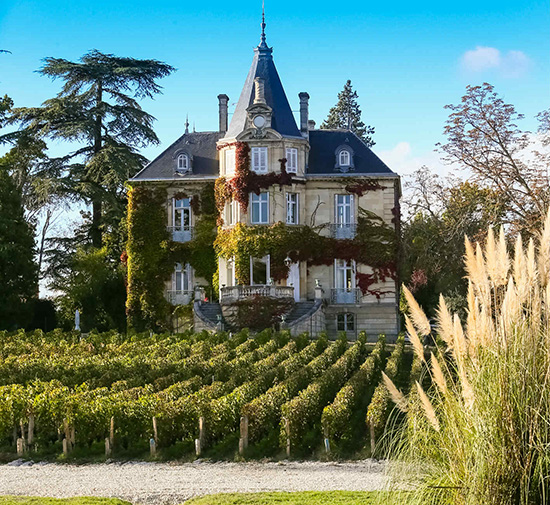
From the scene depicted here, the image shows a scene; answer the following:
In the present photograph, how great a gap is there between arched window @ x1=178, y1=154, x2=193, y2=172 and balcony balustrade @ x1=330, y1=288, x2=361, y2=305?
799 cm

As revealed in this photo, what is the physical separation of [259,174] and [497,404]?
27.2m

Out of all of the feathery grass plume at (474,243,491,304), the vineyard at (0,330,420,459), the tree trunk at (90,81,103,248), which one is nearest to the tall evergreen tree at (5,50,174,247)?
the tree trunk at (90,81,103,248)

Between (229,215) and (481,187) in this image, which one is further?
(229,215)

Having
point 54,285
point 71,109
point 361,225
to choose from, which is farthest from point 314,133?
point 54,285

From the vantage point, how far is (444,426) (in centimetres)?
676

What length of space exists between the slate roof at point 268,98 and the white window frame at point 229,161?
2.14 feet

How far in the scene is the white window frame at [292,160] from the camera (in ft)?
109

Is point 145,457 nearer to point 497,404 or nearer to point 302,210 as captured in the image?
point 497,404

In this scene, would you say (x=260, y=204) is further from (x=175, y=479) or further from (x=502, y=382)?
(x=502, y=382)

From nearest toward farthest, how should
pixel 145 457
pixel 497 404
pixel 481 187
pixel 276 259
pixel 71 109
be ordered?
pixel 497 404
pixel 145 457
pixel 481 187
pixel 276 259
pixel 71 109

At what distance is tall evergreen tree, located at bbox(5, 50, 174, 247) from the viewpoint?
36406mm

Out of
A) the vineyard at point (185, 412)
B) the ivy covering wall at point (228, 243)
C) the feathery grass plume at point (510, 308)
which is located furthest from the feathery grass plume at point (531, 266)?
the ivy covering wall at point (228, 243)

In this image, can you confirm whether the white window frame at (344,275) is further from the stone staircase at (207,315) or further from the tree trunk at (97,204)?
the tree trunk at (97,204)

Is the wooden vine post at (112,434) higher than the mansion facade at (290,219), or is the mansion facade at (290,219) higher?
the mansion facade at (290,219)
